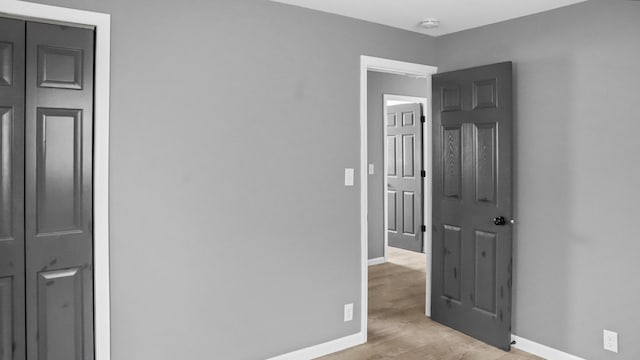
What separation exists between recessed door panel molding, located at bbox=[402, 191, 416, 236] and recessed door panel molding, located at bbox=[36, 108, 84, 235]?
4.94m

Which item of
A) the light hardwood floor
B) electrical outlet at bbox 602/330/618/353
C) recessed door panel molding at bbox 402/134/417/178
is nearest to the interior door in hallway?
recessed door panel molding at bbox 402/134/417/178

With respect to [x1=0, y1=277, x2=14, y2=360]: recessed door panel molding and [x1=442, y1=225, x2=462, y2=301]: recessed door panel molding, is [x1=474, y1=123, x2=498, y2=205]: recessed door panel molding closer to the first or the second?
[x1=442, y1=225, x2=462, y2=301]: recessed door panel molding

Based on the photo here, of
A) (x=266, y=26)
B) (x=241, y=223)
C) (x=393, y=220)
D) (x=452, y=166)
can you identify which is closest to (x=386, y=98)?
(x=393, y=220)

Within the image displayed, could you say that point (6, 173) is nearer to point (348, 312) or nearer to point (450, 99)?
point (348, 312)

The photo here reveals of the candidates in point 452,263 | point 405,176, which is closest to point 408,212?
point 405,176

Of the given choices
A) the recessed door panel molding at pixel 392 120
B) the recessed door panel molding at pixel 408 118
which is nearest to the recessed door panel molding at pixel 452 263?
the recessed door panel molding at pixel 408 118

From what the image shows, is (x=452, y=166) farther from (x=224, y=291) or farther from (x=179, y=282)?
(x=179, y=282)

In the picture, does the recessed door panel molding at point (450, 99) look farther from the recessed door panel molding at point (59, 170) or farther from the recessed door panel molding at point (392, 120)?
the recessed door panel molding at point (392, 120)

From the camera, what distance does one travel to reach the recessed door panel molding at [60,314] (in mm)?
2371

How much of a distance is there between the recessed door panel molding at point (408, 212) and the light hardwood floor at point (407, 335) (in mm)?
1579

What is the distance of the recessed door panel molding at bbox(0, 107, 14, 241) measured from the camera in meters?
2.25

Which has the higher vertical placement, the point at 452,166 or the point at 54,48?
the point at 54,48

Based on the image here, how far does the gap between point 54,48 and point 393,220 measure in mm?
5378

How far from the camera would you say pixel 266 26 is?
299 centimetres
